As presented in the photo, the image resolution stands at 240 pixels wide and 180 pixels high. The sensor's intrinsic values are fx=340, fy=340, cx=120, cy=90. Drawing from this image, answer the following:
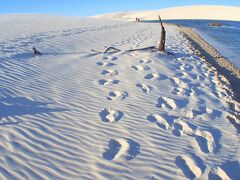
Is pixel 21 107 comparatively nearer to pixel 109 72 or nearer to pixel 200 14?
pixel 109 72

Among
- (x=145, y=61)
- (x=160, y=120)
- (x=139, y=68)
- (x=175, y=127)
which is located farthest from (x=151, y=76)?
(x=175, y=127)

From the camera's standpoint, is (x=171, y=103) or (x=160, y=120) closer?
(x=160, y=120)

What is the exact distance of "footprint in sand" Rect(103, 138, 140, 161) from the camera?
5.24 metres

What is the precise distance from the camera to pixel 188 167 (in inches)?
200

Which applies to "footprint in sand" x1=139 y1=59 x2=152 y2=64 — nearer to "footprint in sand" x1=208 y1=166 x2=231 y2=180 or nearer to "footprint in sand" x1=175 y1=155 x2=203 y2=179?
"footprint in sand" x1=175 y1=155 x2=203 y2=179

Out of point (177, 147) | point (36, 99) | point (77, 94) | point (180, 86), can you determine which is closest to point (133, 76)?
point (180, 86)

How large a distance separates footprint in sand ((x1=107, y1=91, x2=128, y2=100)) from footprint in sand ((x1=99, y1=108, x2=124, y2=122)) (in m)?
0.76

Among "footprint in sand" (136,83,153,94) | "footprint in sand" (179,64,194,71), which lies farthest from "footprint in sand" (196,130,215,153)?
"footprint in sand" (179,64,194,71)

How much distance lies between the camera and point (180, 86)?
9008mm

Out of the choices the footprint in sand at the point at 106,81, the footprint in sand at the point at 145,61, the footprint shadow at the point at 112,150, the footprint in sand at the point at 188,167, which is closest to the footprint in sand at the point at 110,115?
the footprint shadow at the point at 112,150

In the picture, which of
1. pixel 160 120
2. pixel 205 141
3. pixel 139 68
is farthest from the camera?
pixel 139 68

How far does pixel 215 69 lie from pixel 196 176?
7.80 m

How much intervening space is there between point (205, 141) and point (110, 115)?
6.30ft

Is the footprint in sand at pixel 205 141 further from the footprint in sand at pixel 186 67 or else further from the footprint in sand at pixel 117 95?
the footprint in sand at pixel 186 67
